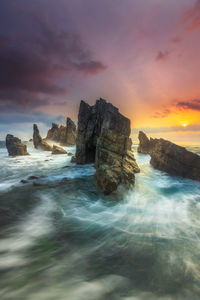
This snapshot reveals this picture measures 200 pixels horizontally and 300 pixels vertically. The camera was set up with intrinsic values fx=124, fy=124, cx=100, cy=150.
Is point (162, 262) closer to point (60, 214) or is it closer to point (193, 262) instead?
point (193, 262)

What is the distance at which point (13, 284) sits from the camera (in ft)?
8.34

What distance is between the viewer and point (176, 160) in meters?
13.6

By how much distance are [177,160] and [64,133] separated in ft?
198

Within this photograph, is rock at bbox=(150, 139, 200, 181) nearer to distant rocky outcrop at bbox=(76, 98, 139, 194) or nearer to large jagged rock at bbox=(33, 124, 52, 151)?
distant rocky outcrop at bbox=(76, 98, 139, 194)

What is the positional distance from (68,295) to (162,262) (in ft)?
8.15

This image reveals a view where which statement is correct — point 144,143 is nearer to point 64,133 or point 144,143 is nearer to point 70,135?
point 70,135

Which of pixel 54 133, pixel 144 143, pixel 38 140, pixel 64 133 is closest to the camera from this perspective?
pixel 144 143

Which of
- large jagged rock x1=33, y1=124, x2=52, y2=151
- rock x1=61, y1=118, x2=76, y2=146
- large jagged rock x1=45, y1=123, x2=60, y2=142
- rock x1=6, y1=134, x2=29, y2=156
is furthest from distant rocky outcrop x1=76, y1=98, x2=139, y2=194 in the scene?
large jagged rock x1=45, y1=123, x2=60, y2=142

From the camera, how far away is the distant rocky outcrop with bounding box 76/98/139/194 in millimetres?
8188

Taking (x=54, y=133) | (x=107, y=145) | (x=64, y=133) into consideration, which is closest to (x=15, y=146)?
(x=107, y=145)

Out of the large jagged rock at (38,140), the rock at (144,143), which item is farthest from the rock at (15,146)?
the rock at (144,143)

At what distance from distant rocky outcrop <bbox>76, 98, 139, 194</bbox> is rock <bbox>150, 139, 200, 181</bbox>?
132 inches

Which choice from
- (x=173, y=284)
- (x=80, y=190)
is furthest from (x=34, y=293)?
(x=80, y=190)

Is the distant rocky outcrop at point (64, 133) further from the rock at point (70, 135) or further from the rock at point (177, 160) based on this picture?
the rock at point (177, 160)
